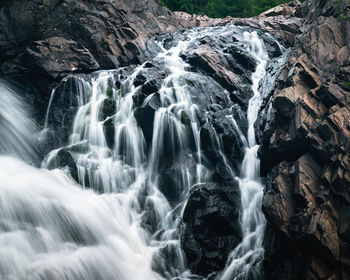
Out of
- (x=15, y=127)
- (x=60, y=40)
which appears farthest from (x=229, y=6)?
(x=15, y=127)

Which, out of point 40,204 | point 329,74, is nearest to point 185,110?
point 329,74

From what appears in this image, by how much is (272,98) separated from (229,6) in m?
21.6

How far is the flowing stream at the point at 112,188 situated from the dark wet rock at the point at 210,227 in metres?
0.29

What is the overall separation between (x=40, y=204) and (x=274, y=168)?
7.57m

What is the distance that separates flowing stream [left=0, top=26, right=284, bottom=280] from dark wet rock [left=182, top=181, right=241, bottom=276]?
0.29 m

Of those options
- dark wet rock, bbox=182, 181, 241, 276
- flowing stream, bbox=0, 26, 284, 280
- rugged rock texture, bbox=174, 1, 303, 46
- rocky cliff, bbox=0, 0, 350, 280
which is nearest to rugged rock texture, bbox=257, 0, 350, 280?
rocky cliff, bbox=0, 0, 350, 280

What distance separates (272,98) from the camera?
12.9 m

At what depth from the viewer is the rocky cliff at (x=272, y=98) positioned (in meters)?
8.85

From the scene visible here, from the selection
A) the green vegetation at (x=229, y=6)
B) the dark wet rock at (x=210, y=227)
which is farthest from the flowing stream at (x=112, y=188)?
the green vegetation at (x=229, y=6)

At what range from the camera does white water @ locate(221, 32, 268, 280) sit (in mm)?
9609

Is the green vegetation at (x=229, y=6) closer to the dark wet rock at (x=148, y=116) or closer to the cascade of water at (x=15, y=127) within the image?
the cascade of water at (x=15, y=127)

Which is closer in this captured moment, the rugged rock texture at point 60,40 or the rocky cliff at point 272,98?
the rocky cliff at point 272,98

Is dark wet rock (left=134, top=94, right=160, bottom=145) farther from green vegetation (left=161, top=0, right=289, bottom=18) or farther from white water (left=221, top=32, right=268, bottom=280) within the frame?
green vegetation (left=161, top=0, right=289, bottom=18)

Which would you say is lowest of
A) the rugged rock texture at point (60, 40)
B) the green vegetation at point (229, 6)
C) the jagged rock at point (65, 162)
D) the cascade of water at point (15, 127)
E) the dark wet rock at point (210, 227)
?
the dark wet rock at point (210, 227)
